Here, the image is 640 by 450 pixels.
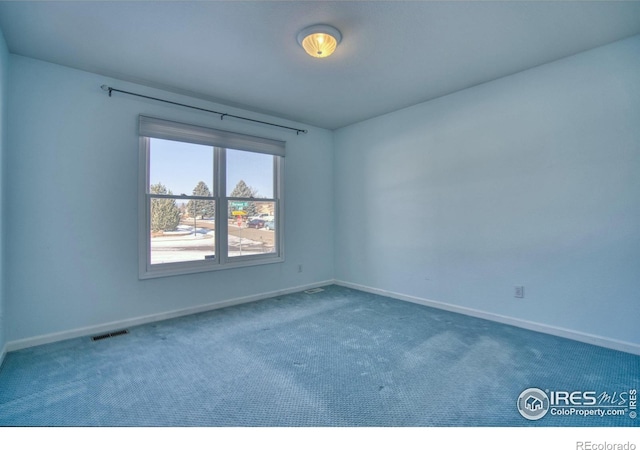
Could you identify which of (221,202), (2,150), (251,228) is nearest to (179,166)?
(221,202)

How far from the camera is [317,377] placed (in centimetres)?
217

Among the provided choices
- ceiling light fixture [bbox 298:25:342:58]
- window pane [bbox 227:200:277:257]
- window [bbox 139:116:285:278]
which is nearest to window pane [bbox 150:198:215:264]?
window [bbox 139:116:285:278]

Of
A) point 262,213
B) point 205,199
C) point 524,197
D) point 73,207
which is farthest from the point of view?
point 262,213

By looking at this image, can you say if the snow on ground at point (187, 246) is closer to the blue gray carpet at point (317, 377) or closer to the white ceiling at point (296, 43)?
the blue gray carpet at point (317, 377)

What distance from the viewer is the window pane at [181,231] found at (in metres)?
3.42

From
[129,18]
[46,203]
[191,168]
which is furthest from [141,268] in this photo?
[129,18]

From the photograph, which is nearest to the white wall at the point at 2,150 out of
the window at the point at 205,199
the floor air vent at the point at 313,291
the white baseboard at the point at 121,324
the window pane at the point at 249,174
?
the white baseboard at the point at 121,324

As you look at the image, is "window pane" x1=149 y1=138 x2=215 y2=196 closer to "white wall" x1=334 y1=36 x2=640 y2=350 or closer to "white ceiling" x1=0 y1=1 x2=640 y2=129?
"white ceiling" x1=0 y1=1 x2=640 y2=129

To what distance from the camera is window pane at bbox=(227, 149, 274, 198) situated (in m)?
4.02

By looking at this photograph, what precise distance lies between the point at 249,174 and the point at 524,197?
3.30m

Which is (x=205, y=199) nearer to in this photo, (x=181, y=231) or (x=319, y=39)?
(x=181, y=231)

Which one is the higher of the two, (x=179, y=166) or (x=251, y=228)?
(x=179, y=166)

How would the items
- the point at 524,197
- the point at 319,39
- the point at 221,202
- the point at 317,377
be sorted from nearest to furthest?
the point at 317,377 < the point at 319,39 < the point at 524,197 < the point at 221,202

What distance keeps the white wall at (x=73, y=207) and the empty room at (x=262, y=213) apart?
2 centimetres
